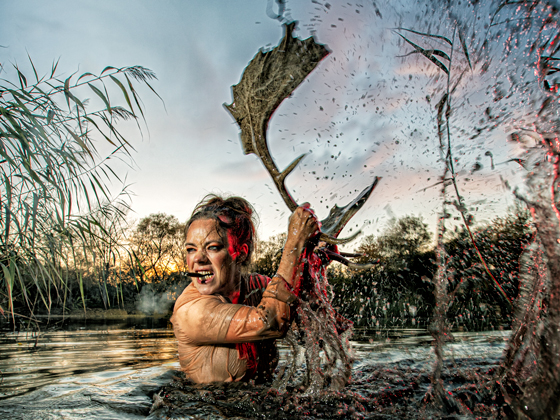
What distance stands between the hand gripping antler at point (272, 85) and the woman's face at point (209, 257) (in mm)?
631

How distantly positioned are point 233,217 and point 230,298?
674 millimetres

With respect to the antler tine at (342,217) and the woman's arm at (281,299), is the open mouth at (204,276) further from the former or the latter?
the antler tine at (342,217)

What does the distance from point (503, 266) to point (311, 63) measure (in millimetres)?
3948

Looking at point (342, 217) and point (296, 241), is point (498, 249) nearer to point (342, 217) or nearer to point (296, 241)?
point (342, 217)

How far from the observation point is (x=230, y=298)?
2.70 m

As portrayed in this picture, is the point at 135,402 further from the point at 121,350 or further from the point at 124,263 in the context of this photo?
the point at 121,350

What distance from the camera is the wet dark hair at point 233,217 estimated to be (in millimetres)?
2684

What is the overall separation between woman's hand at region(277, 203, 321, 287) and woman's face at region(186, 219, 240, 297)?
0.59 metres

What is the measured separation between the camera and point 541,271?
1871 millimetres

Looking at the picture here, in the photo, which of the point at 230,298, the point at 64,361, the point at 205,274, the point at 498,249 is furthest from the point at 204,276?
the point at 498,249

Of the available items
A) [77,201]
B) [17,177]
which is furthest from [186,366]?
[17,177]

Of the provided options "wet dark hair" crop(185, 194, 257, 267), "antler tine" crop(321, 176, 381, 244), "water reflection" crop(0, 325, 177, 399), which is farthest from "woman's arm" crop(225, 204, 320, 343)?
"water reflection" crop(0, 325, 177, 399)

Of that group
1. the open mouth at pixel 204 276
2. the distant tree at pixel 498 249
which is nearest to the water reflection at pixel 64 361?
the open mouth at pixel 204 276

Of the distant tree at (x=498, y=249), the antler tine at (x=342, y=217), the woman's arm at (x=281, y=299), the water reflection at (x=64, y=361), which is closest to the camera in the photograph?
the woman's arm at (x=281, y=299)
